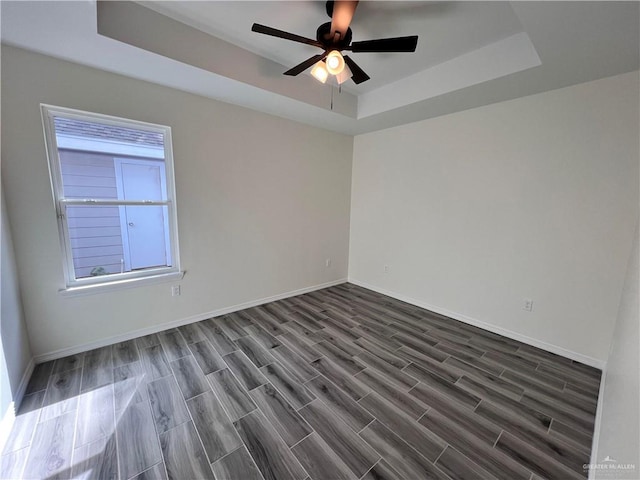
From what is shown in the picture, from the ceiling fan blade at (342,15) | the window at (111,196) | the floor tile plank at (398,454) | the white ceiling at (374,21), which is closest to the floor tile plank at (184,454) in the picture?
the floor tile plank at (398,454)

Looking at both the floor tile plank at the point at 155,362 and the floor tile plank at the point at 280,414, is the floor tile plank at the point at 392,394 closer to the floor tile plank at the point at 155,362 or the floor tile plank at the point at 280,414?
the floor tile plank at the point at 280,414

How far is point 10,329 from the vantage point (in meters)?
1.71

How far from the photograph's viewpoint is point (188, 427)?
1575 mm

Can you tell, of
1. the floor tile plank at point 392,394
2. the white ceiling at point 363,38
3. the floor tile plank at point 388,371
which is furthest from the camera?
the floor tile plank at point 388,371

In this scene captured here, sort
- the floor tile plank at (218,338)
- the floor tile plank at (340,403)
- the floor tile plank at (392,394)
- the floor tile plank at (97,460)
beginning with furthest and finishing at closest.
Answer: the floor tile plank at (218,338), the floor tile plank at (392,394), the floor tile plank at (340,403), the floor tile plank at (97,460)

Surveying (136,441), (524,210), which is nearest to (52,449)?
(136,441)

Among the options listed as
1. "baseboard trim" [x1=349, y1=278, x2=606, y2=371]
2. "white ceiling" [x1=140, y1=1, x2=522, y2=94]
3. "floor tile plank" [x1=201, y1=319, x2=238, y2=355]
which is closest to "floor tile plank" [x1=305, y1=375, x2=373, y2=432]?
"floor tile plank" [x1=201, y1=319, x2=238, y2=355]

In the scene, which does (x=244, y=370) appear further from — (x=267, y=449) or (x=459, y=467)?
(x=459, y=467)

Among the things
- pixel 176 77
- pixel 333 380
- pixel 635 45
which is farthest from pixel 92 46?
pixel 635 45

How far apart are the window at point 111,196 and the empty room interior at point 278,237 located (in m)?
0.02

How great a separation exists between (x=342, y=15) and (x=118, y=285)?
9.38 feet

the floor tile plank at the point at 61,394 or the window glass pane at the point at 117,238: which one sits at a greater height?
the window glass pane at the point at 117,238

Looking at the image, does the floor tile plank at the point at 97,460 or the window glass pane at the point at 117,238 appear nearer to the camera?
the floor tile plank at the point at 97,460

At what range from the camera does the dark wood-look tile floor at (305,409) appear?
137cm
